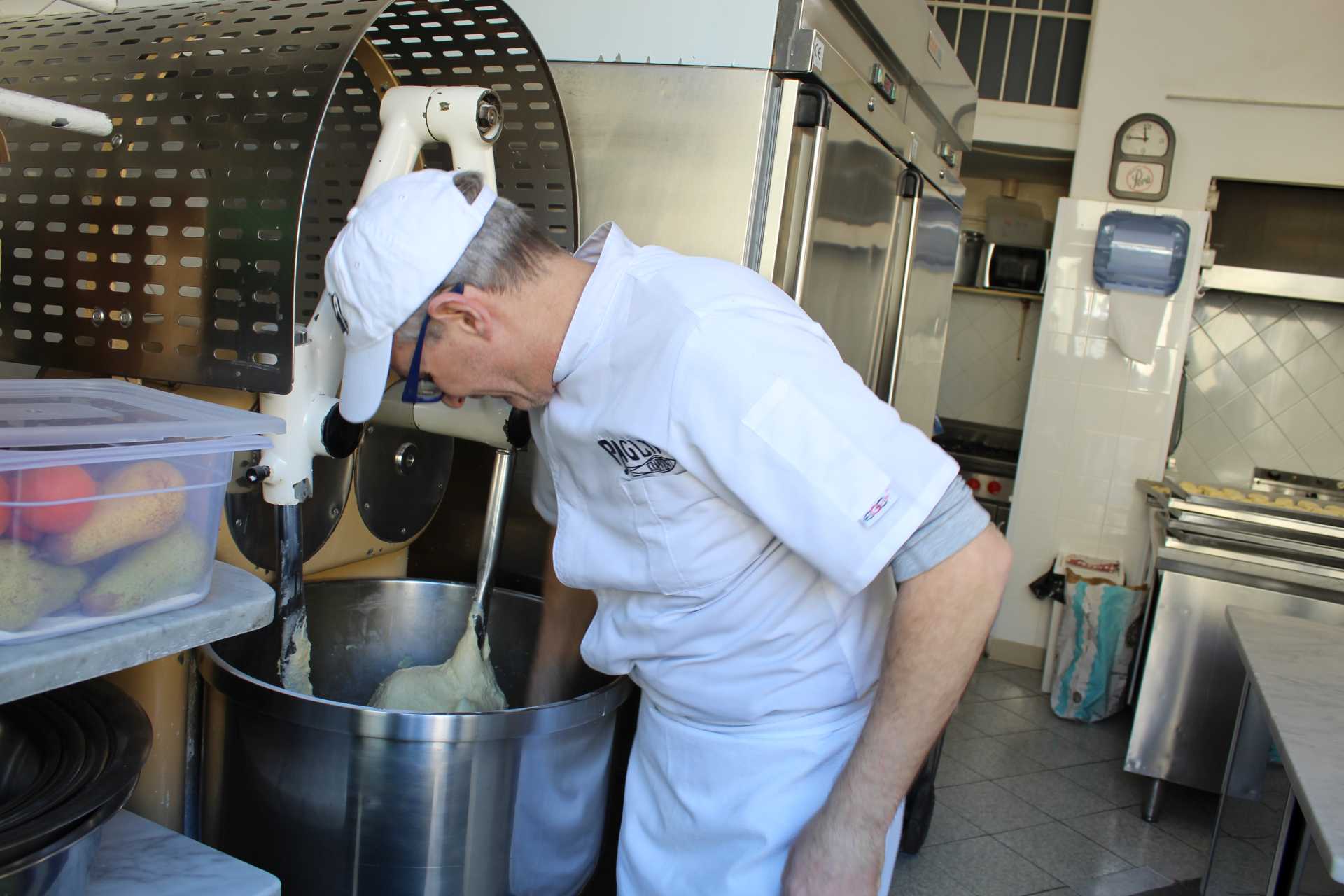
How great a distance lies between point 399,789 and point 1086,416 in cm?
375

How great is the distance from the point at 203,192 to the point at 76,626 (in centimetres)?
53

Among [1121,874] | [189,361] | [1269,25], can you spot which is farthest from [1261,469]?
[189,361]

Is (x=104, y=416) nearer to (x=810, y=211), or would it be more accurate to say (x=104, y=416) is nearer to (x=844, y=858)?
(x=844, y=858)

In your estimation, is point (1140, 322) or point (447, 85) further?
point (1140, 322)

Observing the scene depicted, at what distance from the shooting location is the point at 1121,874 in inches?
108

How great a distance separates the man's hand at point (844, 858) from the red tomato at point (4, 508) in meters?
0.82

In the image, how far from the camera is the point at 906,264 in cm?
222

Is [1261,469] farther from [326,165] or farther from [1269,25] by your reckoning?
[326,165]

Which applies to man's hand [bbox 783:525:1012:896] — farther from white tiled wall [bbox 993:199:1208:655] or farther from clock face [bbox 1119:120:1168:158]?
clock face [bbox 1119:120:1168:158]

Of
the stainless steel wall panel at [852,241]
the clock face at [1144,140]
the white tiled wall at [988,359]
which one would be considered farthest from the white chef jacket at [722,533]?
the white tiled wall at [988,359]

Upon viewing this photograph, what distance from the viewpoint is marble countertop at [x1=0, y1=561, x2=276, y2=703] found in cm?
66

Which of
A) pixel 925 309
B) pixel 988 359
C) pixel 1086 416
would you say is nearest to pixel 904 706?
pixel 925 309

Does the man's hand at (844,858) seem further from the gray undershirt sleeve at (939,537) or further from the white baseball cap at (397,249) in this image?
the white baseball cap at (397,249)

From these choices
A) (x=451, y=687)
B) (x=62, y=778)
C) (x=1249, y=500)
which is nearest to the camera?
(x=62, y=778)
